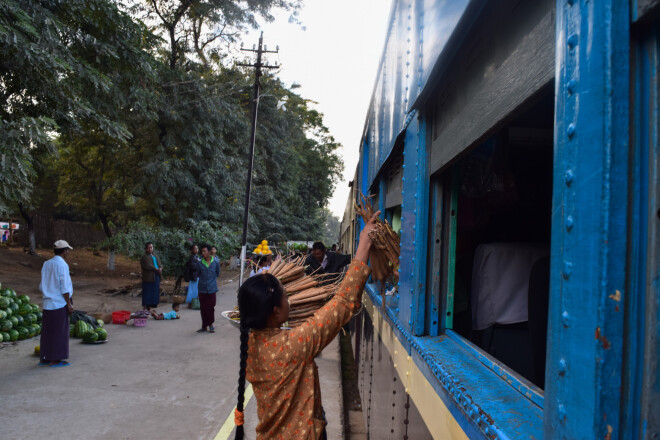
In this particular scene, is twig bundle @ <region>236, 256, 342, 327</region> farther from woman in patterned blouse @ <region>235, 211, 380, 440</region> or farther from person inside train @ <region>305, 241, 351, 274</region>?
person inside train @ <region>305, 241, 351, 274</region>

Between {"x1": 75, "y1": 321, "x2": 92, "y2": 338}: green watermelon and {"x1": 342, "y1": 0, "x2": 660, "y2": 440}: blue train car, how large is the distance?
6.82 m

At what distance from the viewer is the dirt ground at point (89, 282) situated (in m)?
12.8

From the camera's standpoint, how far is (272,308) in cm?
186

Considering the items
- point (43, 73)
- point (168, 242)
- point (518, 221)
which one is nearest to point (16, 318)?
point (43, 73)

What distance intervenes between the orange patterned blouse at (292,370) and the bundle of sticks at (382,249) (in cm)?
66

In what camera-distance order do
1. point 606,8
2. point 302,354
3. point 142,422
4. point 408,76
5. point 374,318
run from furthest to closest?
point 142,422 < point 374,318 < point 408,76 < point 302,354 < point 606,8

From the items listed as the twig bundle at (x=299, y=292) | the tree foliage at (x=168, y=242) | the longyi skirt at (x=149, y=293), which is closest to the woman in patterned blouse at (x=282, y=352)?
the twig bundle at (x=299, y=292)

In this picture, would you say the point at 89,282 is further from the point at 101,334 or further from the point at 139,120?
the point at 101,334

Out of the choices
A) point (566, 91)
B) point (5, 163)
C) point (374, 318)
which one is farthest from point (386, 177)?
point (5, 163)

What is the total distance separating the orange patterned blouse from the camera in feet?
6.02

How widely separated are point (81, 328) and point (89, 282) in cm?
965

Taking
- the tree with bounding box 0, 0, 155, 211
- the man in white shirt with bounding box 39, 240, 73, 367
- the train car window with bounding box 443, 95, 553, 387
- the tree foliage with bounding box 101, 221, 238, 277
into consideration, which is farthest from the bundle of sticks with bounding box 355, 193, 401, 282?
the tree foliage with bounding box 101, 221, 238, 277

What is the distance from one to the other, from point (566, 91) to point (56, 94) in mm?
9138

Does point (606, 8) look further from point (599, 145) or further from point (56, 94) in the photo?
point (56, 94)
